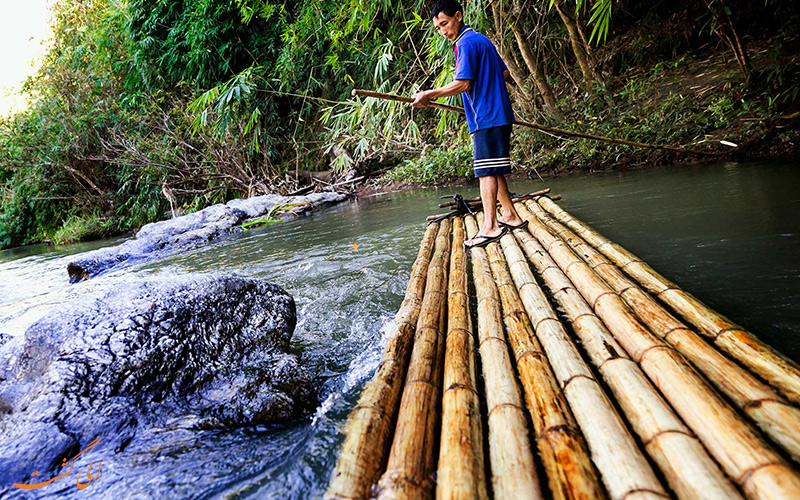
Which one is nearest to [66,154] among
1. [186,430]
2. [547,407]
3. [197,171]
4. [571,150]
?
[197,171]

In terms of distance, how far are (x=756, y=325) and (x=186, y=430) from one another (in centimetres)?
198

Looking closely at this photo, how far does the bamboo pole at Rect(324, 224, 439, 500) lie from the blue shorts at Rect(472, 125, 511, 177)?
155cm

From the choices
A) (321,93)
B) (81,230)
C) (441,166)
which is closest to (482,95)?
(441,166)

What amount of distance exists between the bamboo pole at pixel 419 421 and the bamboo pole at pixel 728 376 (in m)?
0.71

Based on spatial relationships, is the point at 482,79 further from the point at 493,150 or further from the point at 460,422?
the point at 460,422

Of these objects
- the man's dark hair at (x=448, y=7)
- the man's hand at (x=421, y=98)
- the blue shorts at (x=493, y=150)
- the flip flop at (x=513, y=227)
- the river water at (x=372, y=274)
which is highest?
the man's dark hair at (x=448, y=7)

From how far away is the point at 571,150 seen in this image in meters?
6.46

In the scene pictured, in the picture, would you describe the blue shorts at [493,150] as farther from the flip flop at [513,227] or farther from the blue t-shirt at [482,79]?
the flip flop at [513,227]

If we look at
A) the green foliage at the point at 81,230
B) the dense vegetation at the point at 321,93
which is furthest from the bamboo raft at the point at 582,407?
the green foliage at the point at 81,230

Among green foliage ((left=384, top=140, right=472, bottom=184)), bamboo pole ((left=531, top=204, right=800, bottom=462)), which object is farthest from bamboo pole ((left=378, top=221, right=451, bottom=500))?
green foliage ((left=384, top=140, right=472, bottom=184))

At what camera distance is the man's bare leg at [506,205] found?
312 centimetres

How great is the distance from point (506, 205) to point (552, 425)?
2.40 m

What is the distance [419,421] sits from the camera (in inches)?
44.6

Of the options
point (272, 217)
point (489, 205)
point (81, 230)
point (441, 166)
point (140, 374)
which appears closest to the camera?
point (140, 374)
